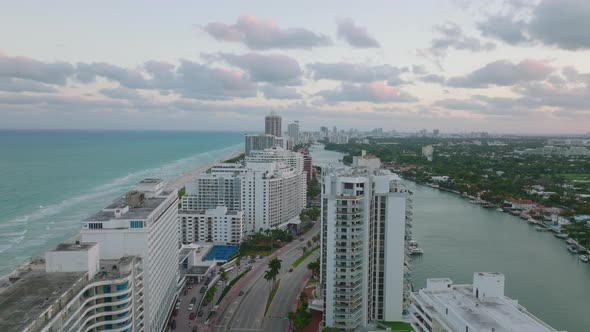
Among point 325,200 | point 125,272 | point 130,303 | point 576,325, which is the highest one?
point 325,200

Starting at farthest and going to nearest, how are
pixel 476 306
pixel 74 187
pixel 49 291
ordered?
pixel 74 187
pixel 476 306
pixel 49 291

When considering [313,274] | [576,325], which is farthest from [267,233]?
[576,325]

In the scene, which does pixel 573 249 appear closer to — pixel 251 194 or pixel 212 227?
pixel 251 194

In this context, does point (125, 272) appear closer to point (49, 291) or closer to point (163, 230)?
point (49, 291)

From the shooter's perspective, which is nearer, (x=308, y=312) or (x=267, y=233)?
(x=308, y=312)

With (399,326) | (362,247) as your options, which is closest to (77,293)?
(362,247)

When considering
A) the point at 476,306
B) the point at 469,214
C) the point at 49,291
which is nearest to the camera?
the point at 49,291

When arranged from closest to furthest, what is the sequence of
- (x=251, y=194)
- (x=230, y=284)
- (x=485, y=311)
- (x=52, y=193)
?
(x=485, y=311), (x=230, y=284), (x=251, y=194), (x=52, y=193)
